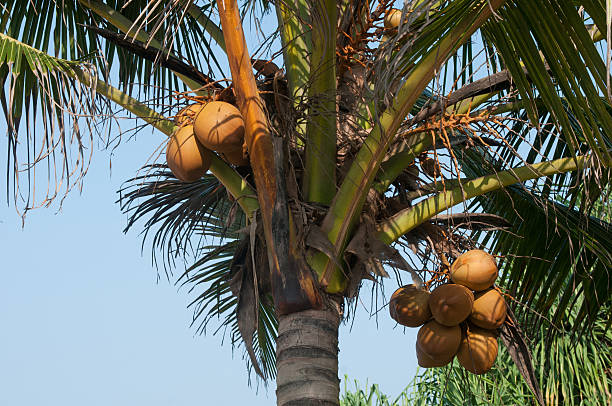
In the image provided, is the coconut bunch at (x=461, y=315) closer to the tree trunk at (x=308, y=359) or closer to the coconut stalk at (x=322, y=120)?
the tree trunk at (x=308, y=359)

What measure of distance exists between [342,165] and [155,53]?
790 millimetres

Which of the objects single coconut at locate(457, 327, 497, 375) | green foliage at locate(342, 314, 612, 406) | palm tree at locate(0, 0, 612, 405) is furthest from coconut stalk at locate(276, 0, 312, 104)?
green foliage at locate(342, 314, 612, 406)

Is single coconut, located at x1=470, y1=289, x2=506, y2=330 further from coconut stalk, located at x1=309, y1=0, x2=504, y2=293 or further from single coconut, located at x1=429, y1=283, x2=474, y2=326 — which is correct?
coconut stalk, located at x1=309, y1=0, x2=504, y2=293

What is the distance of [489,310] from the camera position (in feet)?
9.02

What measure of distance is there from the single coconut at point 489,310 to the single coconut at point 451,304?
47 millimetres

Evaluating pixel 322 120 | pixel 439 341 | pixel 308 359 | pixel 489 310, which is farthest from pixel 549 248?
pixel 308 359

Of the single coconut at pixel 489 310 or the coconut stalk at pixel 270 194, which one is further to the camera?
the single coconut at pixel 489 310

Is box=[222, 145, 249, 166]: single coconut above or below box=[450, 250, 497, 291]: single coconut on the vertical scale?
above

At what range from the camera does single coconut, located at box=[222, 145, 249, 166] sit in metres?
2.60

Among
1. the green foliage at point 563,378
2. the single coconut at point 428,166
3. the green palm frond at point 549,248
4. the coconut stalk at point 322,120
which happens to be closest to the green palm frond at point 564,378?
the green foliage at point 563,378

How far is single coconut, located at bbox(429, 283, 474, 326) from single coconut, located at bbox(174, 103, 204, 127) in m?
1.06

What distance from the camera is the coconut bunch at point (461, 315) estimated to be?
8.87 ft

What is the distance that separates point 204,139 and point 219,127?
66 mm

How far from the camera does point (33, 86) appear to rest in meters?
2.99
